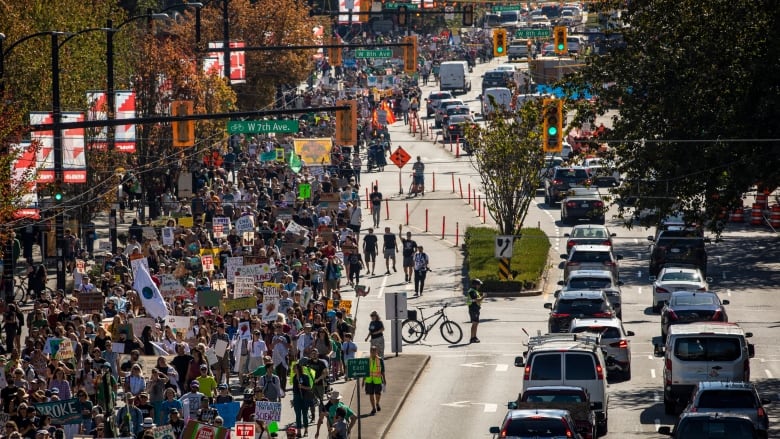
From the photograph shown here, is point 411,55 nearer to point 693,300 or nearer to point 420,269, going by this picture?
point 420,269

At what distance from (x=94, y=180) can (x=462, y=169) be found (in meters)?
26.2

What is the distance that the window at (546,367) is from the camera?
1228 inches

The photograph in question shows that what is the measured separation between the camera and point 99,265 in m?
49.6

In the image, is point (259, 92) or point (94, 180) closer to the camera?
point (94, 180)

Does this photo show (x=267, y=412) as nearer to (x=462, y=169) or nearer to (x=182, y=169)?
(x=182, y=169)

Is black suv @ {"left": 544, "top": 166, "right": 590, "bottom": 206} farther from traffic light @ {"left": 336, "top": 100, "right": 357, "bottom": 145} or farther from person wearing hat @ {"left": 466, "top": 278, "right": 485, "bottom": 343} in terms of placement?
traffic light @ {"left": 336, "top": 100, "right": 357, "bottom": 145}

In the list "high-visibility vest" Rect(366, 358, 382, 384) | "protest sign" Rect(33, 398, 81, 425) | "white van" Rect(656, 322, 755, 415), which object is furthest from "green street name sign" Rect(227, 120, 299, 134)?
"protest sign" Rect(33, 398, 81, 425)

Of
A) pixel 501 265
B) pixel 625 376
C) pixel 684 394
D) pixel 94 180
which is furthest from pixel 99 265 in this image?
Answer: pixel 684 394

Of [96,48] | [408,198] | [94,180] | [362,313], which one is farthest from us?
[408,198]

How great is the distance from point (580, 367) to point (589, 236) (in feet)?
77.1

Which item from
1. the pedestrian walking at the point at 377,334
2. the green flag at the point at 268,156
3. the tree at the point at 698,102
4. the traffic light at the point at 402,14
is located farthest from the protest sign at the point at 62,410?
the traffic light at the point at 402,14

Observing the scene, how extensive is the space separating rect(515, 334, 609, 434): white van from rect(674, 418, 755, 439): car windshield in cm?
475

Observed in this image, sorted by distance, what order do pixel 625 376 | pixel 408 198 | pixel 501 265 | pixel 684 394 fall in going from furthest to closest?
pixel 408 198 → pixel 501 265 → pixel 625 376 → pixel 684 394

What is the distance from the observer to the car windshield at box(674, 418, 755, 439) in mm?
25766
